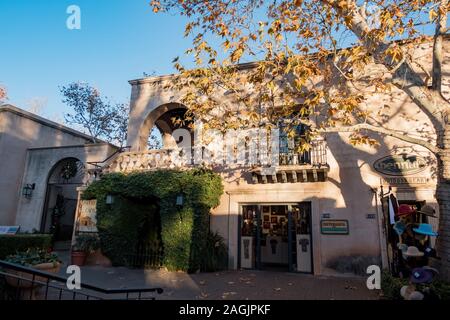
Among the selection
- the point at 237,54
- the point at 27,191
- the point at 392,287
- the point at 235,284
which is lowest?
the point at 235,284

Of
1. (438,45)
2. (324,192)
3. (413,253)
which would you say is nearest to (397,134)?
(438,45)

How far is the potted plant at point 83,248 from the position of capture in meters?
11.1

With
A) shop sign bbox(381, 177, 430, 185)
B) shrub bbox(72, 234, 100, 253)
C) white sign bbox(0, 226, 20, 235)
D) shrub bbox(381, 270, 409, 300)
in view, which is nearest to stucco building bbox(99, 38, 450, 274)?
shop sign bbox(381, 177, 430, 185)

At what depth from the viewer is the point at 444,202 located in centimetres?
607

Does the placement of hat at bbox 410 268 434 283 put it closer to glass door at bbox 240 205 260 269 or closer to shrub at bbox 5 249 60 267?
glass door at bbox 240 205 260 269

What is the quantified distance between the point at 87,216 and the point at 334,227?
9.61 m

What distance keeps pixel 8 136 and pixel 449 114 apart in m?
19.5

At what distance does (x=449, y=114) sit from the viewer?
627 cm

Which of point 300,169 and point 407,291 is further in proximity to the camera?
point 300,169

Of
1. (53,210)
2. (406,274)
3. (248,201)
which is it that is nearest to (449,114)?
(406,274)

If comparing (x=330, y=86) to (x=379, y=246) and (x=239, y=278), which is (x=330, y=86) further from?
(x=239, y=278)

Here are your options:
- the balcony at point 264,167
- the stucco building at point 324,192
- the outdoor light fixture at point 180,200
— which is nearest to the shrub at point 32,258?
the outdoor light fixture at point 180,200

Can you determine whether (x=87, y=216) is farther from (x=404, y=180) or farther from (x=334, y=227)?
(x=404, y=180)

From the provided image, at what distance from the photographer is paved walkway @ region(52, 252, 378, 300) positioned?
23.5ft
